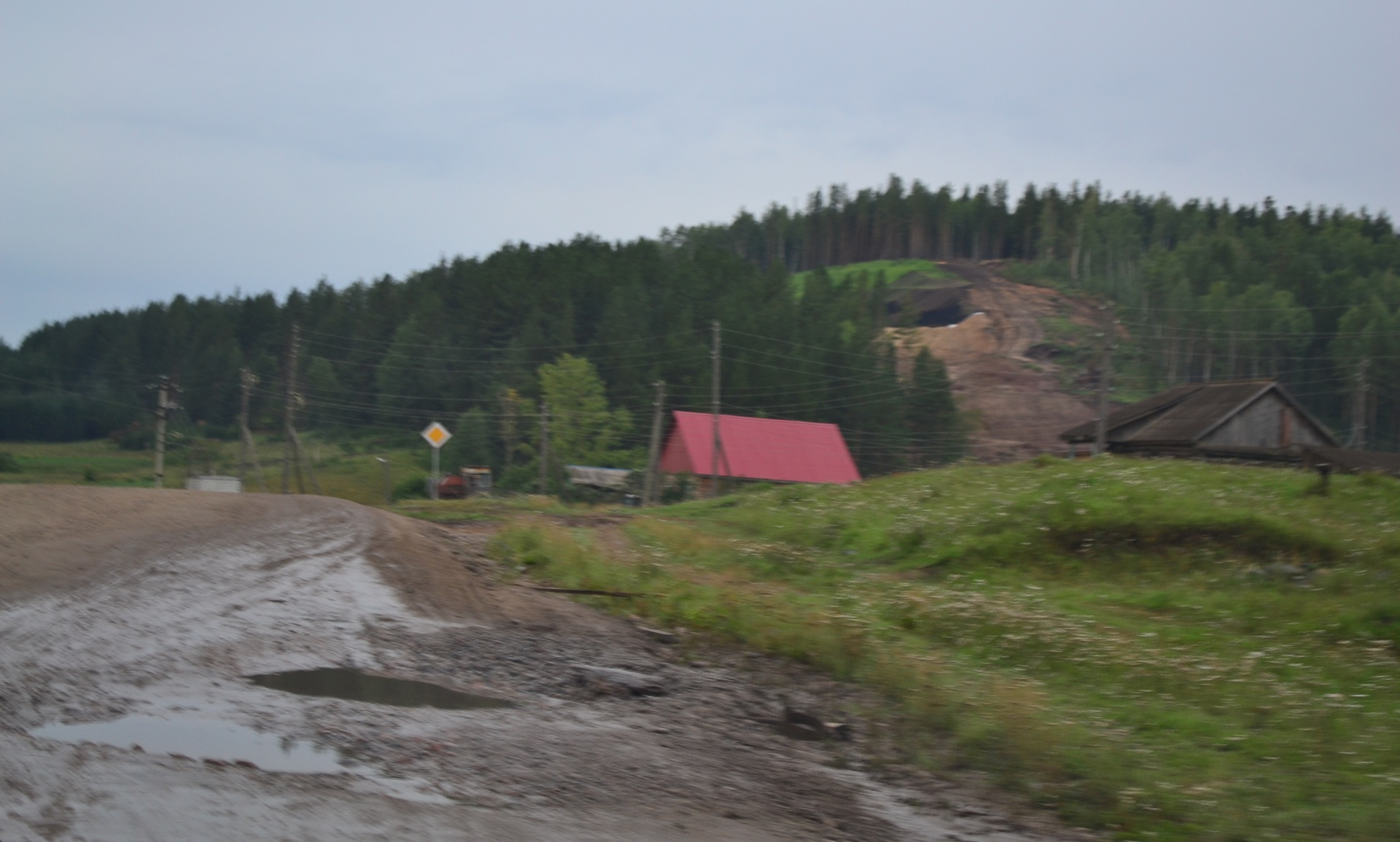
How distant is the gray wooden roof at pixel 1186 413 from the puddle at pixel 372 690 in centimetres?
4194

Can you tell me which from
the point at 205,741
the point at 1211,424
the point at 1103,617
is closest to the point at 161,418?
the point at 1103,617

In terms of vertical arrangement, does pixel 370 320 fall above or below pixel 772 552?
above

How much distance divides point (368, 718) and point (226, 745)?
3.40 ft

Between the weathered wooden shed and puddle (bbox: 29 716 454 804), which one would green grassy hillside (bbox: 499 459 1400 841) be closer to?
puddle (bbox: 29 716 454 804)

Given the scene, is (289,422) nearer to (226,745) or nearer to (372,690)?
(372,690)

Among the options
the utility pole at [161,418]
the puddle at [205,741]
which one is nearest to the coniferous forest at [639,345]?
the utility pole at [161,418]

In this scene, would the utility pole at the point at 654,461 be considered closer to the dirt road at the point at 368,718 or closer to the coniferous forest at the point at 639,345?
the coniferous forest at the point at 639,345

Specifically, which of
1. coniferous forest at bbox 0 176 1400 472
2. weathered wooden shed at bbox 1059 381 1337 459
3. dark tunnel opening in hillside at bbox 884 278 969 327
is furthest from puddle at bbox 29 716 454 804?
dark tunnel opening in hillside at bbox 884 278 969 327

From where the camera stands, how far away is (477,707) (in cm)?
765

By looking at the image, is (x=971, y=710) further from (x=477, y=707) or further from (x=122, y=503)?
(x=122, y=503)

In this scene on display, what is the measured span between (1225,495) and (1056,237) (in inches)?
5149

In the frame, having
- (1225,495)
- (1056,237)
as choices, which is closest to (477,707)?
(1225,495)

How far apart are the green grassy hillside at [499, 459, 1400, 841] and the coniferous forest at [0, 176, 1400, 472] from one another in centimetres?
4384

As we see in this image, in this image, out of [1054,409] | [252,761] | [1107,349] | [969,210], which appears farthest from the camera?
[969,210]
